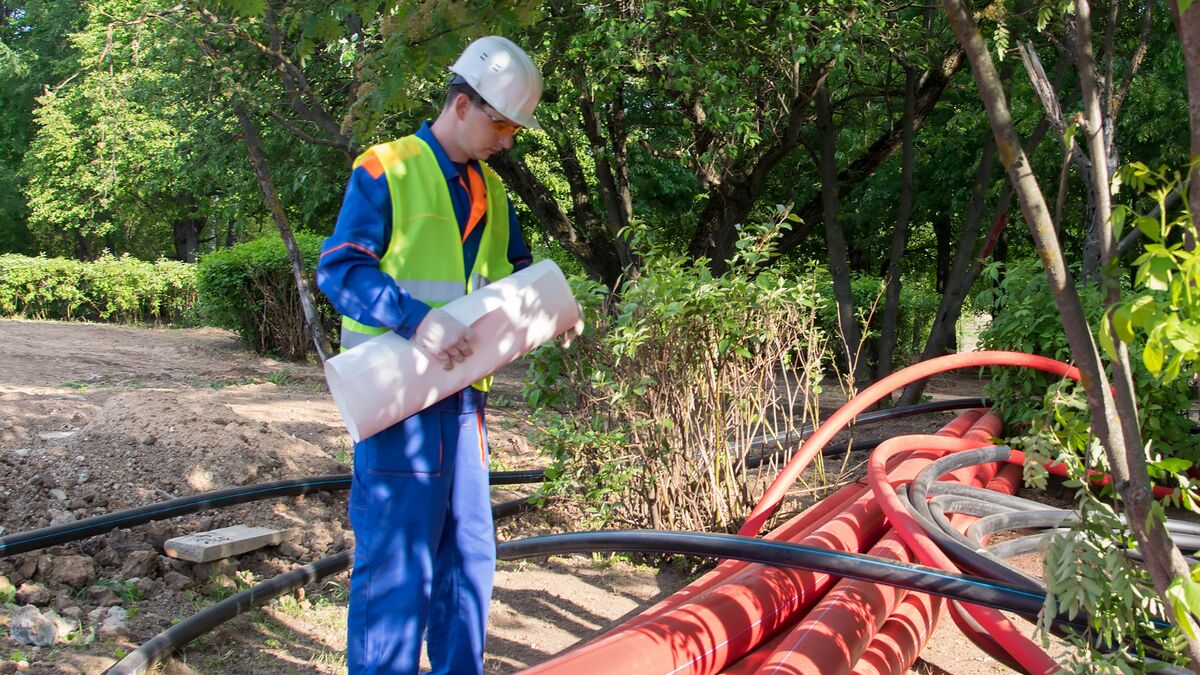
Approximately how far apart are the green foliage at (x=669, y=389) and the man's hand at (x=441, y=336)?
1.64 meters

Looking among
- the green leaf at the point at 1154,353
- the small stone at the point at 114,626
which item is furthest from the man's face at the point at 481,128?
the small stone at the point at 114,626

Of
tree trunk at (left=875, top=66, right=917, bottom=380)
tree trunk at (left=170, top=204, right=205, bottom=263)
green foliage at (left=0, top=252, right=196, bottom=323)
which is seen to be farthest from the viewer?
tree trunk at (left=170, top=204, right=205, bottom=263)

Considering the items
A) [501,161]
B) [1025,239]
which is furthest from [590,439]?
[1025,239]

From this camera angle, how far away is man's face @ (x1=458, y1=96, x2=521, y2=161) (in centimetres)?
267

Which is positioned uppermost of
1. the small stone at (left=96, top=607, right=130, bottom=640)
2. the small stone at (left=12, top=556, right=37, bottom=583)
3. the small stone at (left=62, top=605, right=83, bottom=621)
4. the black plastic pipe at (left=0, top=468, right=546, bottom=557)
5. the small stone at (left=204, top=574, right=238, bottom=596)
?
the black plastic pipe at (left=0, top=468, right=546, bottom=557)

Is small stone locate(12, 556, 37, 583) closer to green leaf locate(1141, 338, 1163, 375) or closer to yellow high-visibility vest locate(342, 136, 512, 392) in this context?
yellow high-visibility vest locate(342, 136, 512, 392)

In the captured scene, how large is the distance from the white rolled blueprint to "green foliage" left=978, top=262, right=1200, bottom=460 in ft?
10.8

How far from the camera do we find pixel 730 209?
8.79 meters

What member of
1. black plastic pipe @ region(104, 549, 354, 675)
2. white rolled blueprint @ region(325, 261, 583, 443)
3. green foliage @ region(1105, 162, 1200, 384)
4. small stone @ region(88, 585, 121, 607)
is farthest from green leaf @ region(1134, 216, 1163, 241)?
small stone @ region(88, 585, 121, 607)

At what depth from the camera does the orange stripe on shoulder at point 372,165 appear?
8.49 feet

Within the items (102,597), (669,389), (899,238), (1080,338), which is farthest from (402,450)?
(899,238)

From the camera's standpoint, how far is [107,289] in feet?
64.3

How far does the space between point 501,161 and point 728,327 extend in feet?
15.2

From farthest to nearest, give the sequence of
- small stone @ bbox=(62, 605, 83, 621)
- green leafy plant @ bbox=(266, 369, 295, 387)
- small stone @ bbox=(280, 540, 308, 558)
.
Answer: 1. green leafy plant @ bbox=(266, 369, 295, 387)
2. small stone @ bbox=(280, 540, 308, 558)
3. small stone @ bbox=(62, 605, 83, 621)
